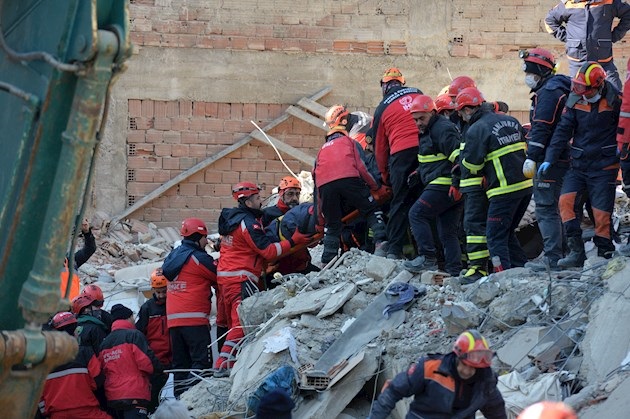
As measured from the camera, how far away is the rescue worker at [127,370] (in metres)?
10.9

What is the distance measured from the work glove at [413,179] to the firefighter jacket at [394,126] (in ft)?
0.95

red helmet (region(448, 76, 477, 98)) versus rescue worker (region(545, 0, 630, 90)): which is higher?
rescue worker (region(545, 0, 630, 90))

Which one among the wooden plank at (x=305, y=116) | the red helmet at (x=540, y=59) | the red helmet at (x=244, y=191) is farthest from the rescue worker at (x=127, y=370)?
the wooden plank at (x=305, y=116)

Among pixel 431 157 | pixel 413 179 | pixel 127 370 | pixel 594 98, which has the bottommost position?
pixel 127 370

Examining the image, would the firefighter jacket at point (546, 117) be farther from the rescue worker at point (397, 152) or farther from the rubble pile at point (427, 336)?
the rescue worker at point (397, 152)

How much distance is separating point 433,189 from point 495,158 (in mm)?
862

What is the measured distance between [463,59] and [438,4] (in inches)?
38.8

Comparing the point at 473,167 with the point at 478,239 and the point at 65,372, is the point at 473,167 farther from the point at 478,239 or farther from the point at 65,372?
the point at 65,372

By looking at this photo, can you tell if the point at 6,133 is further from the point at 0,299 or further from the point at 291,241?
the point at 291,241

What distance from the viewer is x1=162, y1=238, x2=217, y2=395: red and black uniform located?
40.1 feet

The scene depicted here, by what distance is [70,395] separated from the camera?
10.6 meters

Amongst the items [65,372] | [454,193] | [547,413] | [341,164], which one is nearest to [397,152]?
[341,164]

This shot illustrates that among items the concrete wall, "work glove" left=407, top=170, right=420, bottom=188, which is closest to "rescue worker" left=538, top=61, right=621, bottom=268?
"work glove" left=407, top=170, right=420, bottom=188

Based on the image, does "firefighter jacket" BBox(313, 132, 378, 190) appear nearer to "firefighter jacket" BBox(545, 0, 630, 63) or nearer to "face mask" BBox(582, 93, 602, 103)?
"face mask" BBox(582, 93, 602, 103)
